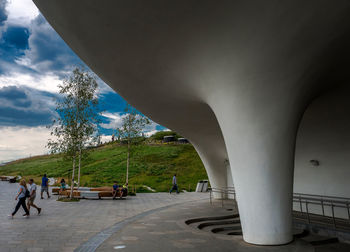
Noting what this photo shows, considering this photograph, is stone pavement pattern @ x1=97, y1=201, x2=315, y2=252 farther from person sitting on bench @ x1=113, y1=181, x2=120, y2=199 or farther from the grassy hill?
the grassy hill

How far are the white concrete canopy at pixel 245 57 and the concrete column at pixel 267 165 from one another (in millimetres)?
21

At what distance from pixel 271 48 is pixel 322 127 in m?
5.94

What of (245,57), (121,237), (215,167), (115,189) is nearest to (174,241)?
(121,237)

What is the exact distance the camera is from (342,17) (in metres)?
4.38

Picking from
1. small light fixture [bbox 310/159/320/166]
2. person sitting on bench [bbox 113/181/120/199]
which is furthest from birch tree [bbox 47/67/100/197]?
small light fixture [bbox 310/159/320/166]

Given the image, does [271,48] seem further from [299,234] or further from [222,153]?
[222,153]

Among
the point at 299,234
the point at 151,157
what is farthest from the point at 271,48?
the point at 151,157

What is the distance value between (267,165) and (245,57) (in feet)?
7.92

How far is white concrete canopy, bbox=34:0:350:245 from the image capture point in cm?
451

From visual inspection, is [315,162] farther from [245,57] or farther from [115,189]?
[115,189]

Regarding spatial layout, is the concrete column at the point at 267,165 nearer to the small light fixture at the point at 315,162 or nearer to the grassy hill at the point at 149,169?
the small light fixture at the point at 315,162

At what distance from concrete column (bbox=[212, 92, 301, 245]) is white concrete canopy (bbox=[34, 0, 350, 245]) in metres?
0.02

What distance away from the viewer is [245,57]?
5262mm

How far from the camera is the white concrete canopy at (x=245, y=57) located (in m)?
4.51
